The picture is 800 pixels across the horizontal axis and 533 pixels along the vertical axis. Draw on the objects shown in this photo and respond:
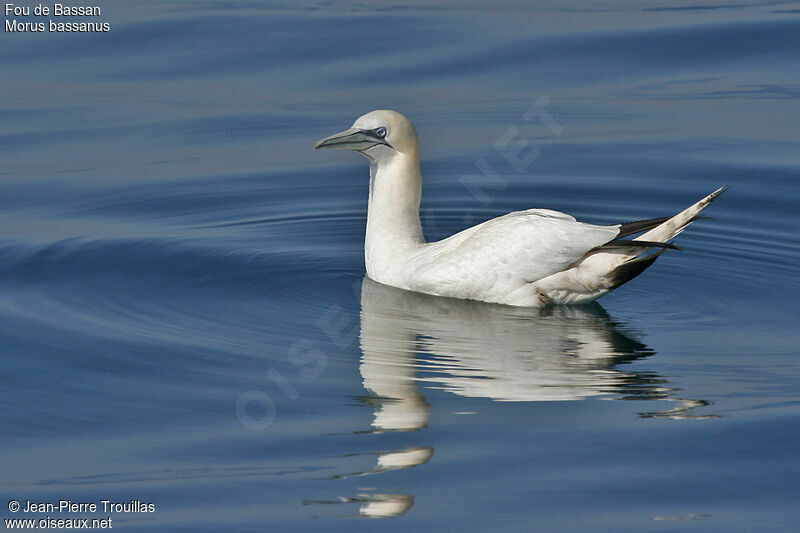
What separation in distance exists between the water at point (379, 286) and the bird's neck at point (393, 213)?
26 centimetres

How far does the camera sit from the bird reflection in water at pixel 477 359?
855 cm

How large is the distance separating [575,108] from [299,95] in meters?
3.37

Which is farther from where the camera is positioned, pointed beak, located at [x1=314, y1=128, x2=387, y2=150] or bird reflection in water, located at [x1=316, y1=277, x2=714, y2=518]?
pointed beak, located at [x1=314, y1=128, x2=387, y2=150]

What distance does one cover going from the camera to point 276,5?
21.6m

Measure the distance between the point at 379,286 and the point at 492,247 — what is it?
121cm

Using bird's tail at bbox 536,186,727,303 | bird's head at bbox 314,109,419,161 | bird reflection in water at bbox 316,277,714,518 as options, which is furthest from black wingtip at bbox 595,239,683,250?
bird's head at bbox 314,109,419,161

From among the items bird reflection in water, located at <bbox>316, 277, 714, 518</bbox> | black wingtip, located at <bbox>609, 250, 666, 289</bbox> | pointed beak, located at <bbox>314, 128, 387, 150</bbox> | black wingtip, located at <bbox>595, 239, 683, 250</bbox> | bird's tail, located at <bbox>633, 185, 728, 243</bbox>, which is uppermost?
pointed beak, located at <bbox>314, 128, 387, 150</bbox>

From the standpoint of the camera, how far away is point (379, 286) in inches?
449

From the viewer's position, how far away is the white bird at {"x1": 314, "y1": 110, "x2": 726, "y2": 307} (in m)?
10.4

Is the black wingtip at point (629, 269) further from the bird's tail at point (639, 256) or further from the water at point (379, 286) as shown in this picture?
the water at point (379, 286)

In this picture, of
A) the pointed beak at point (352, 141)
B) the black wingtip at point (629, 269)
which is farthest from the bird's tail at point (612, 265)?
the pointed beak at point (352, 141)

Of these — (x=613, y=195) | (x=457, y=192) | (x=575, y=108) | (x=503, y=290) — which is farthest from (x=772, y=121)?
(x=503, y=290)

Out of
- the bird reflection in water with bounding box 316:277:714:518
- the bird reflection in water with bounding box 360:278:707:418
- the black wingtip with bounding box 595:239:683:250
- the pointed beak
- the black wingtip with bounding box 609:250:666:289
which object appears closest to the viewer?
the bird reflection in water with bounding box 316:277:714:518

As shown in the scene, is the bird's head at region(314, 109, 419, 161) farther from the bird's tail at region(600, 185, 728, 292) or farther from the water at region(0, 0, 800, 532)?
the bird's tail at region(600, 185, 728, 292)
